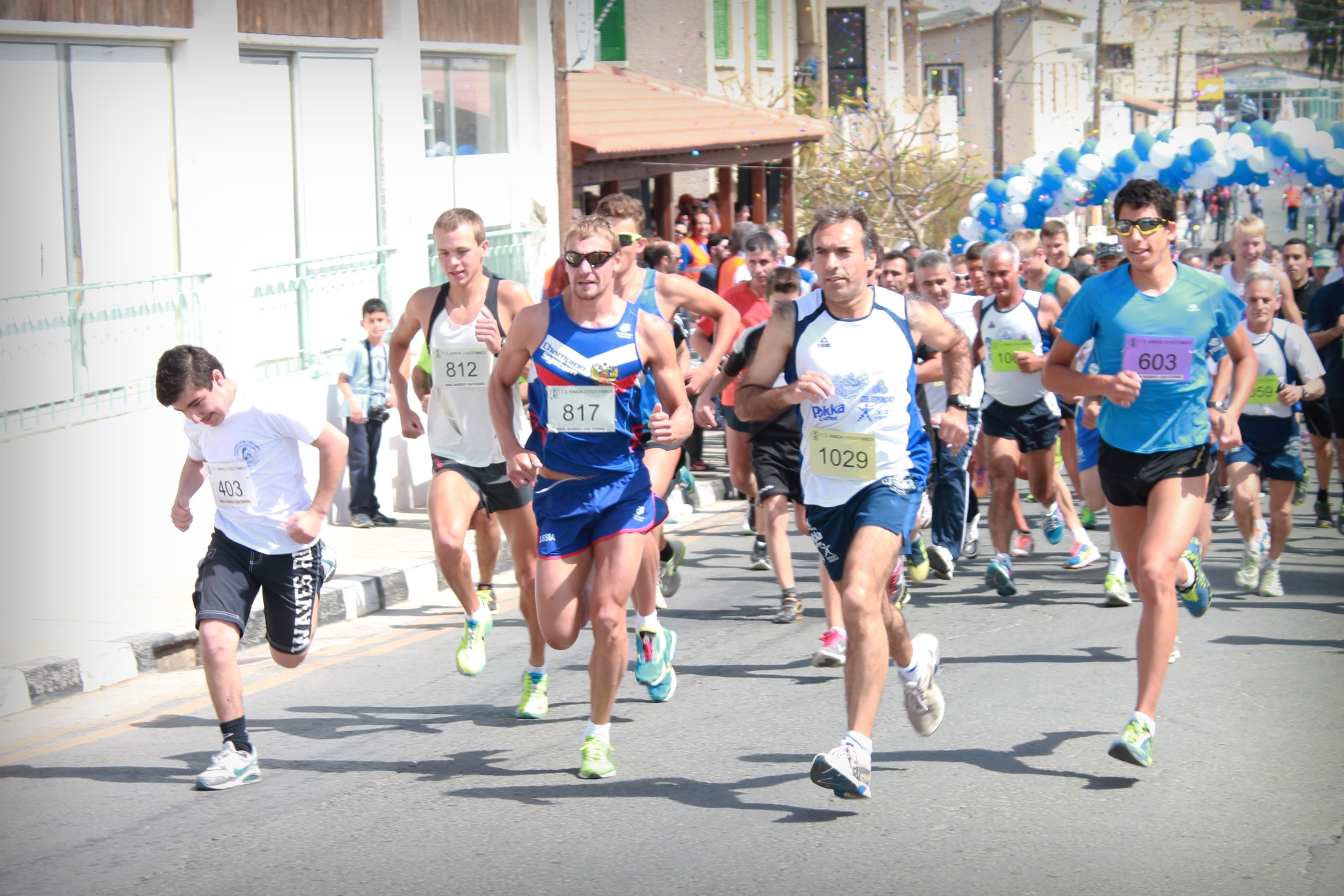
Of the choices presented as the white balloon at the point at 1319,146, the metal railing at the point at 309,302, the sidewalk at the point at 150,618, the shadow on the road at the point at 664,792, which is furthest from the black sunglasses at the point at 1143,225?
the white balloon at the point at 1319,146

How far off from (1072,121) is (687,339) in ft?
134

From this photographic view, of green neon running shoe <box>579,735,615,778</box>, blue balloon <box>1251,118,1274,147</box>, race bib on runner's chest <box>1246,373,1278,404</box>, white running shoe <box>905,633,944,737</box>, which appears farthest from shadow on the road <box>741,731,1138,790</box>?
blue balloon <box>1251,118,1274,147</box>

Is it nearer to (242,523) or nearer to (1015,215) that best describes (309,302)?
(242,523)

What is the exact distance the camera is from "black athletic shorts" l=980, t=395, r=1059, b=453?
8953 millimetres

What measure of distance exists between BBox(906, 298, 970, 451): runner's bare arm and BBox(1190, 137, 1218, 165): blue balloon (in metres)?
14.5

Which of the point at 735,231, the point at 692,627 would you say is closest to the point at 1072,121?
the point at 735,231

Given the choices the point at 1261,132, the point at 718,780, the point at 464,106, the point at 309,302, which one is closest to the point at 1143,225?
the point at 718,780

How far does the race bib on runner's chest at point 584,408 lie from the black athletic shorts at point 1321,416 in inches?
255

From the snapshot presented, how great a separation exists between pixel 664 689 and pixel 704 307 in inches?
76.0

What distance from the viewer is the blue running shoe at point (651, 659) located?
6.37 m

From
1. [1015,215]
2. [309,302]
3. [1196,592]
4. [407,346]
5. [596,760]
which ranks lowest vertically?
[596,760]

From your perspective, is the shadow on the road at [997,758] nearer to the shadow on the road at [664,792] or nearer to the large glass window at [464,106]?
the shadow on the road at [664,792]

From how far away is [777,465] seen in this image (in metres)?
7.91

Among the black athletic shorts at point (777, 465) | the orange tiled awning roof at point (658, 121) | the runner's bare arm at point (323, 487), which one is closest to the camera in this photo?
the runner's bare arm at point (323, 487)
